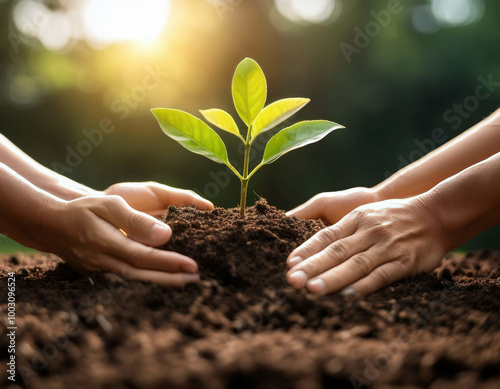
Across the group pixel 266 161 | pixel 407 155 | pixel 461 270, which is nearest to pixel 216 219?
pixel 266 161

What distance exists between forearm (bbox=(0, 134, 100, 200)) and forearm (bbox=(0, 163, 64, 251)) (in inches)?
19.1

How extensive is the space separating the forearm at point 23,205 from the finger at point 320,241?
689mm

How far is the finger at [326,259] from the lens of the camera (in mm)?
989

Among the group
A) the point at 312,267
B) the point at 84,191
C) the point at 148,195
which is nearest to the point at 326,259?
the point at 312,267

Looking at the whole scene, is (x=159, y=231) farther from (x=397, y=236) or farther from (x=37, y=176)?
(x=37, y=176)

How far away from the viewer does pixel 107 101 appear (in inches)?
158

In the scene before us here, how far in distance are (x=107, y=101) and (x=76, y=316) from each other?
353 cm

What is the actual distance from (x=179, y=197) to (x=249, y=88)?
70 centimetres

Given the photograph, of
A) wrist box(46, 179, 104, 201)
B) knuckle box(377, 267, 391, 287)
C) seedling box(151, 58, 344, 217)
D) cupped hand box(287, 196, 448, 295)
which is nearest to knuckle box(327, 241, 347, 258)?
cupped hand box(287, 196, 448, 295)

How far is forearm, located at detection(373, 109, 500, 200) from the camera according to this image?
5.58 ft

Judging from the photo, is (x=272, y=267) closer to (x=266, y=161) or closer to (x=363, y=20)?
(x=266, y=161)

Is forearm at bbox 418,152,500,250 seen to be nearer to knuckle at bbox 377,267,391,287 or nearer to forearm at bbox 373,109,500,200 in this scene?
knuckle at bbox 377,267,391,287

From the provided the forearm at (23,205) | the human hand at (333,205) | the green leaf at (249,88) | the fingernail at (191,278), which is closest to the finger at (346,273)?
the fingernail at (191,278)

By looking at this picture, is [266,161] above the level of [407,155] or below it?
below
